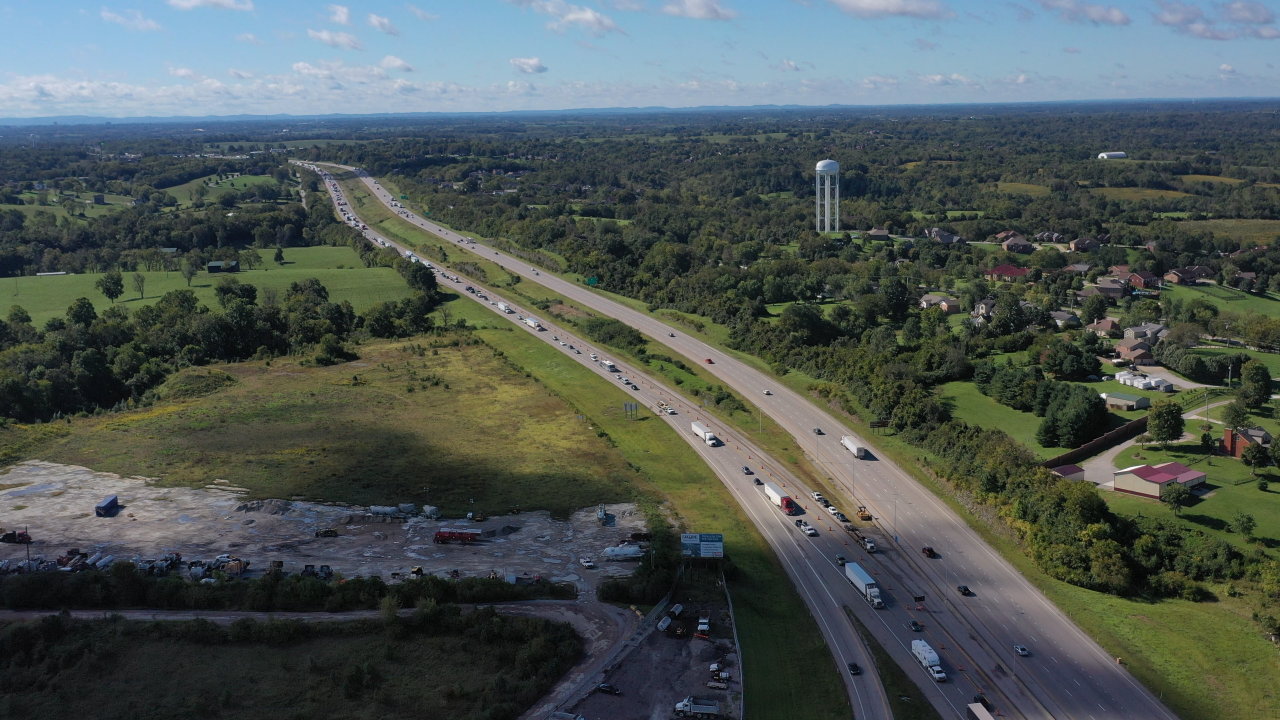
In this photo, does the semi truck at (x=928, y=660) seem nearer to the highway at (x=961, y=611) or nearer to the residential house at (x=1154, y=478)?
the highway at (x=961, y=611)

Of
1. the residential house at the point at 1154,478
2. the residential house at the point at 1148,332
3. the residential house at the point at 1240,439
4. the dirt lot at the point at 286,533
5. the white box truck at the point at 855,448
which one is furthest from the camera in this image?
the residential house at the point at 1148,332

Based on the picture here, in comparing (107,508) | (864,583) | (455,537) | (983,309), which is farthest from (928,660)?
(983,309)

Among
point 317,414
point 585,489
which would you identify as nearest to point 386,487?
point 585,489

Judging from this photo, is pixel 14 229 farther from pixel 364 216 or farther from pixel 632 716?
pixel 632 716

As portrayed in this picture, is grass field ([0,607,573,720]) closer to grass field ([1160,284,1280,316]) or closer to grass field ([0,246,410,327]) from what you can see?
grass field ([0,246,410,327])

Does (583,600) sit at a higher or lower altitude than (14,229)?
lower

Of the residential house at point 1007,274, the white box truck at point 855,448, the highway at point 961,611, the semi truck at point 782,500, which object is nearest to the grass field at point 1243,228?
the residential house at point 1007,274

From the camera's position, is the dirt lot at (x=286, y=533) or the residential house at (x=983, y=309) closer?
the dirt lot at (x=286, y=533)

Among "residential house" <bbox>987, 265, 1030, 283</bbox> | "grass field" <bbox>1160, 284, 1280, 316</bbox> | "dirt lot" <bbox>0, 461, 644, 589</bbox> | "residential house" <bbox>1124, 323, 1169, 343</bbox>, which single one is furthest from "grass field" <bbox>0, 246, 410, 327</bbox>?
"grass field" <bbox>1160, 284, 1280, 316</bbox>
